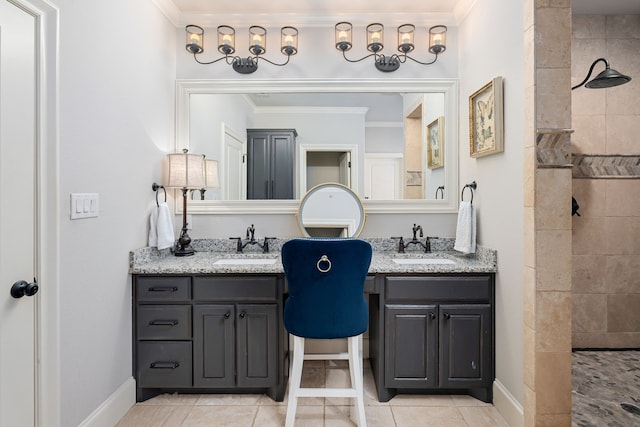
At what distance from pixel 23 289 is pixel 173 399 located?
3.96 feet

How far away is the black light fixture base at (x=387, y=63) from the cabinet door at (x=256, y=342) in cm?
193

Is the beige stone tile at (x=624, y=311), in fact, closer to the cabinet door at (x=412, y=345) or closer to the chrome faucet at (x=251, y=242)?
the cabinet door at (x=412, y=345)

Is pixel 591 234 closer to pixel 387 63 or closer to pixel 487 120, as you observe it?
pixel 487 120

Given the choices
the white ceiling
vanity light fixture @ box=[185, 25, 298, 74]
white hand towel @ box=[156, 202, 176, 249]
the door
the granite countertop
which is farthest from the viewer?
vanity light fixture @ box=[185, 25, 298, 74]

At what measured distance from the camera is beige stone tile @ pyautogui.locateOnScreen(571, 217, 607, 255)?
273cm

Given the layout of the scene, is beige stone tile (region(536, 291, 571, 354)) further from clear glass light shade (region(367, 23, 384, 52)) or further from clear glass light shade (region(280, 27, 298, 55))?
clear glass light shade (region(280, 27, 298, 55))

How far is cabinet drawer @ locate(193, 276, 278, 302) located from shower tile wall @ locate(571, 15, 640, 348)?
2430 mm

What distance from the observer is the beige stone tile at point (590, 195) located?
2.72 m

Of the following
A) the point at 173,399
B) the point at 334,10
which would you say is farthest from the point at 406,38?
the point at 173,399

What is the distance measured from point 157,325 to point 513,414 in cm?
206

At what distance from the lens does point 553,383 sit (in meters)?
1.62

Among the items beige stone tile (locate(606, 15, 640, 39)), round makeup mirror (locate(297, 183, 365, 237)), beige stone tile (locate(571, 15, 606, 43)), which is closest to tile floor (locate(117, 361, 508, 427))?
round makeup mirror (locate(297, 183, 365, 237))

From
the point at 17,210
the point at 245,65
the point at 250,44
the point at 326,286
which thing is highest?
the point at 250,44

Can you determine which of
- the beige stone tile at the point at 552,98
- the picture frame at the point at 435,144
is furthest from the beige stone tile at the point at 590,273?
the beige stone tile at the point at 552,98
